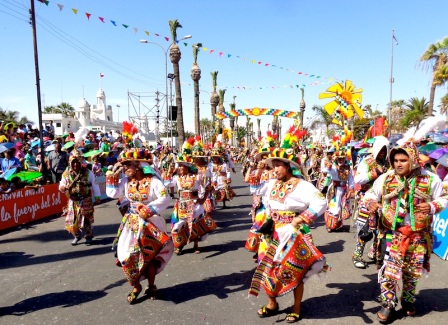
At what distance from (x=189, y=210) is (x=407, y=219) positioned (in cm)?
365

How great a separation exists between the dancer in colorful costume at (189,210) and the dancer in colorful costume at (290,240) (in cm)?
266

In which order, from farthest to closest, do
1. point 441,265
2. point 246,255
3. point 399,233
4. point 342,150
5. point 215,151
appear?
point 215,151, point 342,150, point 246,255, point 441,265, point 399,233

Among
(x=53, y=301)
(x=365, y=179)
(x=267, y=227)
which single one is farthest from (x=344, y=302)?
(x=53, y=301)

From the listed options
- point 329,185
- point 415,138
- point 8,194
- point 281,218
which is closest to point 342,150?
point 329,185

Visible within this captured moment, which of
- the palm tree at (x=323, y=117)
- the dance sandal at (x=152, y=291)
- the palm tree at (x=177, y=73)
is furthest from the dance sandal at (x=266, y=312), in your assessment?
the palm tree at (x=323, y=117)

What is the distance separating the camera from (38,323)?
12.5 ft

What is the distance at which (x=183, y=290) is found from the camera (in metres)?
4.60

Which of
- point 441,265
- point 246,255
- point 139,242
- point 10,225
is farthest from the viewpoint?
point 10,225

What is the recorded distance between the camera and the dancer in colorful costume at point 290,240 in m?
3.50

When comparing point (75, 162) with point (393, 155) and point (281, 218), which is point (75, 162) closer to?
point (281, 218)

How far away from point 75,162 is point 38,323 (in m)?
3.40

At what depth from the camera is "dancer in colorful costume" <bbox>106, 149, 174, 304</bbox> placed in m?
4.12

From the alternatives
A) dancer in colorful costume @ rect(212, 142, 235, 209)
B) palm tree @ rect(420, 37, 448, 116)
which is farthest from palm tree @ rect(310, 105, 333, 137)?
dancer in colorful costume @ rect(212, 142, 235, 209)

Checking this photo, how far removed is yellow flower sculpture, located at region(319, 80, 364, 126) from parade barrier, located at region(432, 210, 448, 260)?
11.8 ft
